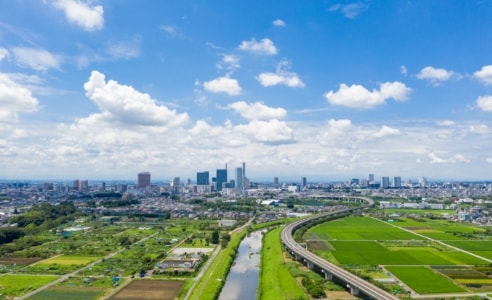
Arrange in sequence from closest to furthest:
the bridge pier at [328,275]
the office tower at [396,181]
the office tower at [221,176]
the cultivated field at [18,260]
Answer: the bridge pier at [328,275]
the cultivated field at [18,260]
the office tower at [221,176]
the office tower at [396,181]

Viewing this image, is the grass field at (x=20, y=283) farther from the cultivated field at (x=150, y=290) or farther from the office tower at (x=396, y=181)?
the office tower at (x=396, y=181)

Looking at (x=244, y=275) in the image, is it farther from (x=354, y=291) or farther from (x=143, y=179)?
(x=143, y=179)

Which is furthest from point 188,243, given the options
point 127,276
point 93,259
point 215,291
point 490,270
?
point 490,270

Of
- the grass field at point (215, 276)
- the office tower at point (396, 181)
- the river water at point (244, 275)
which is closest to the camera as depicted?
the grass field at point (215, 276)

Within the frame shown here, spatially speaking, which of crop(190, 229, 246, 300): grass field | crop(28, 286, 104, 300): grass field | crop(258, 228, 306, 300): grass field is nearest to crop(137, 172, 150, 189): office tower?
crop(190, 229, 246, 300): grass field

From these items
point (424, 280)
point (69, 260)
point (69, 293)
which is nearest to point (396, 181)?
point (424, 280)

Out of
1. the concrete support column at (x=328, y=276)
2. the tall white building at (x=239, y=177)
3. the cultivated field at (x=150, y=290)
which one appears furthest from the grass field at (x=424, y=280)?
the tall white building at (x=239, y=177)

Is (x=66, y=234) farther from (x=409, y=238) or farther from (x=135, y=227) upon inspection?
(x=409, y=238)
